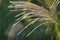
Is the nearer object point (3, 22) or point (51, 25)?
point (51, 25)

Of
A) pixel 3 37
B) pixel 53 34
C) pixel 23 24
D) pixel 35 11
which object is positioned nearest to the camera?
pixel 35 11

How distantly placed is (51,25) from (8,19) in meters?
0.60

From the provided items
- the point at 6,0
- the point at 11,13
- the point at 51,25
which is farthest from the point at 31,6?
the point at 6,0

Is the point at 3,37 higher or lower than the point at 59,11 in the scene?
lower

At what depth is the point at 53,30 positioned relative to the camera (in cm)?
198

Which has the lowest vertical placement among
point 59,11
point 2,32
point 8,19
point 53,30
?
point 2,32

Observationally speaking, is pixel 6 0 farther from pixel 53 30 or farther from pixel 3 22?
pixel 53 30

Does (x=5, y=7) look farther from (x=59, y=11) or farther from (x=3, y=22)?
(x=59, y=11)

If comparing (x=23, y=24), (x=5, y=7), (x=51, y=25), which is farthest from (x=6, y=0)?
(x=51, y=25)

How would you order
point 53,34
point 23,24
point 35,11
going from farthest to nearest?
1. point 23,24
2. point 53,34
3. point 35,11

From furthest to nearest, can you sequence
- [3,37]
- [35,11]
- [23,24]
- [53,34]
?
[3,37]
[23,24]
[53,34]
[35,11]

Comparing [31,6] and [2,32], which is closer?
[31,6]

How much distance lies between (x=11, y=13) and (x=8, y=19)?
0.50 feet

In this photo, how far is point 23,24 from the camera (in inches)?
83.3
